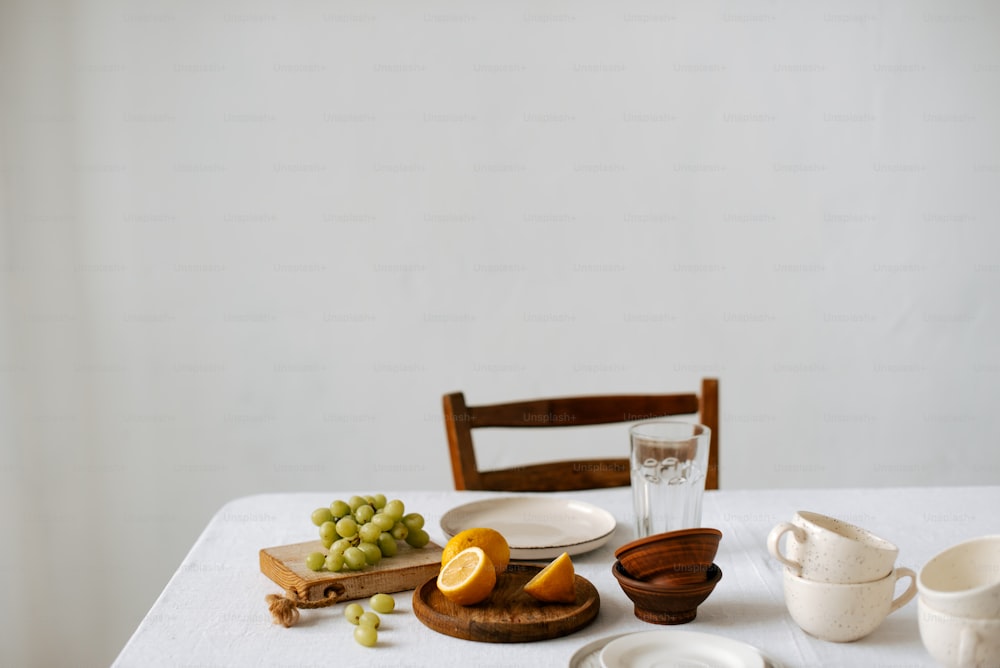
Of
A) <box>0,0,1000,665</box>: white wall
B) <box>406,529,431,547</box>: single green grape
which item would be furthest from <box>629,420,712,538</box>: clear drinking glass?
<box>0,0,1000,665</box>: white wall

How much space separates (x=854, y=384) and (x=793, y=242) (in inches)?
18.0

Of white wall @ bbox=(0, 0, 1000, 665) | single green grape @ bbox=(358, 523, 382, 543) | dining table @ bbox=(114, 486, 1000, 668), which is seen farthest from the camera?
white wall @ bbox=(0, 0, 1000, 665)

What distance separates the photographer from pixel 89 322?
2.63 m

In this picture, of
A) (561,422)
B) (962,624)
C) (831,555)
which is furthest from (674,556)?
(561,422)

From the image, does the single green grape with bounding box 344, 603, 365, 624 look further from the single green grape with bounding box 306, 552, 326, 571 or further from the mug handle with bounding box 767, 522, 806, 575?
the mug handle with bounding box 767, 522, 806, 575

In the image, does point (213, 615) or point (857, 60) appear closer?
point (213, 615)

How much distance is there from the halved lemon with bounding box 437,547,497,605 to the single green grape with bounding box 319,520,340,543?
0.20m

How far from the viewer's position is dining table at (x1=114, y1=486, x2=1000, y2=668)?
3.33 ft

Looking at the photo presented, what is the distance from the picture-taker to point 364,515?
4.23ft

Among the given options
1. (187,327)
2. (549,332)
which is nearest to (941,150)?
(549,332)

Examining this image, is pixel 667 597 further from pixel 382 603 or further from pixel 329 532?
pixel 329 532

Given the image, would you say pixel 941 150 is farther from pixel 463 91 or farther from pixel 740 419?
pixel 463 91

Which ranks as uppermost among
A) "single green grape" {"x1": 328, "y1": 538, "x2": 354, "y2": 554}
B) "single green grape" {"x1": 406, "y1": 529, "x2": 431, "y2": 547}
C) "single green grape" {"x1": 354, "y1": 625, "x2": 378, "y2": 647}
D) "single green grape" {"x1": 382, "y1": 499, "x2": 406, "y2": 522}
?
"single green grape" {"x1": 382, "y1": 499, "x2": 406, "y2": 522}

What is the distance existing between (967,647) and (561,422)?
3.30 feet
